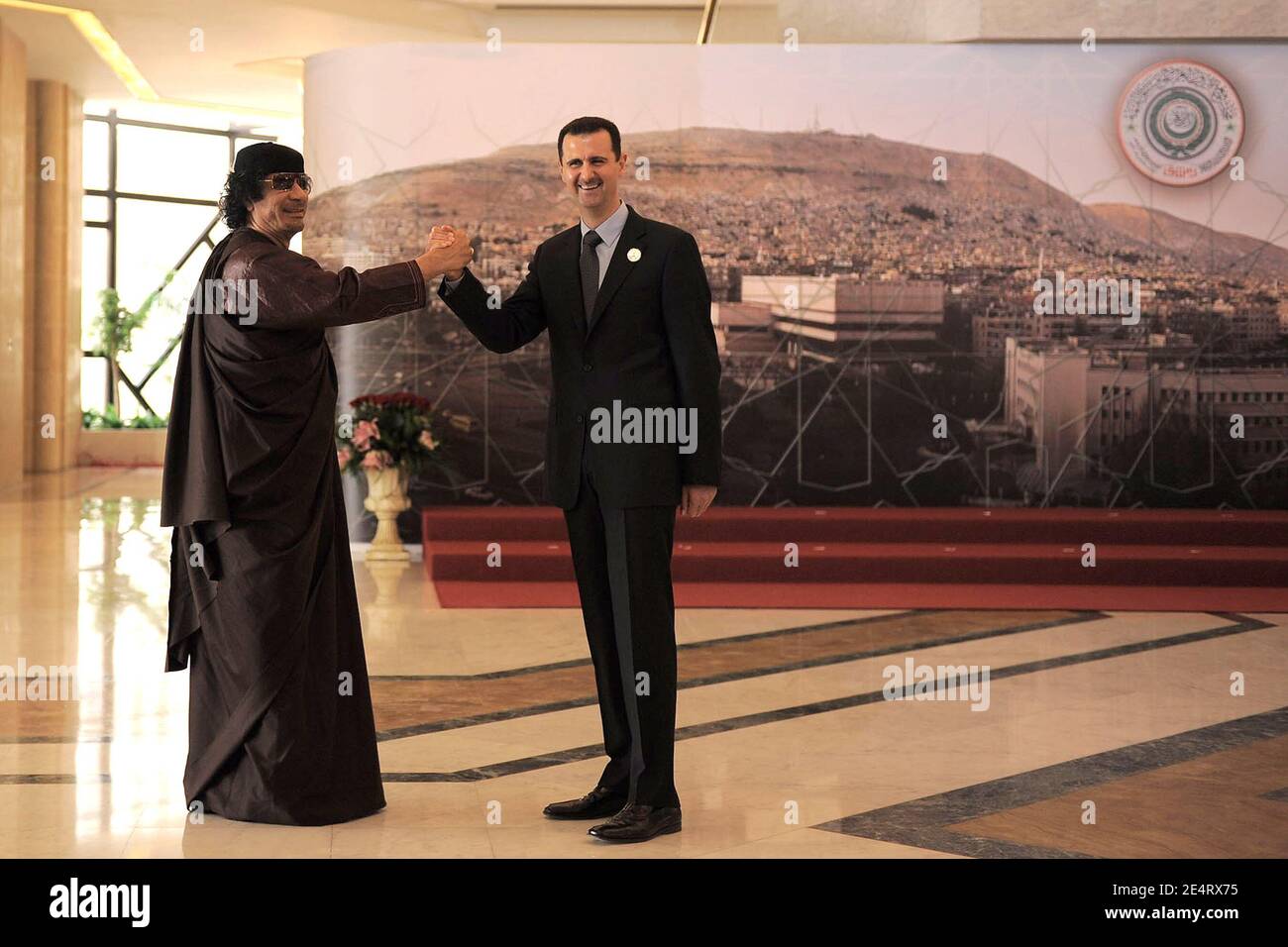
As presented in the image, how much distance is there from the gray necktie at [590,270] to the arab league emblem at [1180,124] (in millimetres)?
6967

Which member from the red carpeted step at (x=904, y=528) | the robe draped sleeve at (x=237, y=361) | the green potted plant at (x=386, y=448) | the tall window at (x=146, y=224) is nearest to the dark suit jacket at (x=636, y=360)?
the robe draped sleeve at (x=237, y=361)

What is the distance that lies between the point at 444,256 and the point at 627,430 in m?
0.62

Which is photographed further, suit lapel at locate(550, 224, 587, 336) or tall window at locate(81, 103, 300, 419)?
tall window at locate(81, 103, 300, 419)

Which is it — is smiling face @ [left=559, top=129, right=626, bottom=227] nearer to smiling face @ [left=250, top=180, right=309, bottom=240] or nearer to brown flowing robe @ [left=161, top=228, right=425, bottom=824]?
brown flowing robe @ [left=161, top=228, right=425, bottom=824]

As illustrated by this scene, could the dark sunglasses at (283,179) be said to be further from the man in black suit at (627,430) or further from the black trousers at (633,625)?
the black trousers at (633,625)

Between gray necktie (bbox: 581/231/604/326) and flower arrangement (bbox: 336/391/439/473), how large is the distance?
547 centimetres

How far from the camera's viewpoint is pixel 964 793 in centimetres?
393

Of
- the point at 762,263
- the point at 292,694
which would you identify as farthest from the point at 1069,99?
the point at 292,694

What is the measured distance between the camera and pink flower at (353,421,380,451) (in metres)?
8.95

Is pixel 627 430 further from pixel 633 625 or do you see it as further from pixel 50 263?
pixel 50 263

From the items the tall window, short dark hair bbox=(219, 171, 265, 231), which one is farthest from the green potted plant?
the tall window

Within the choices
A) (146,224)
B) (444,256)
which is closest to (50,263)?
(146,224)
